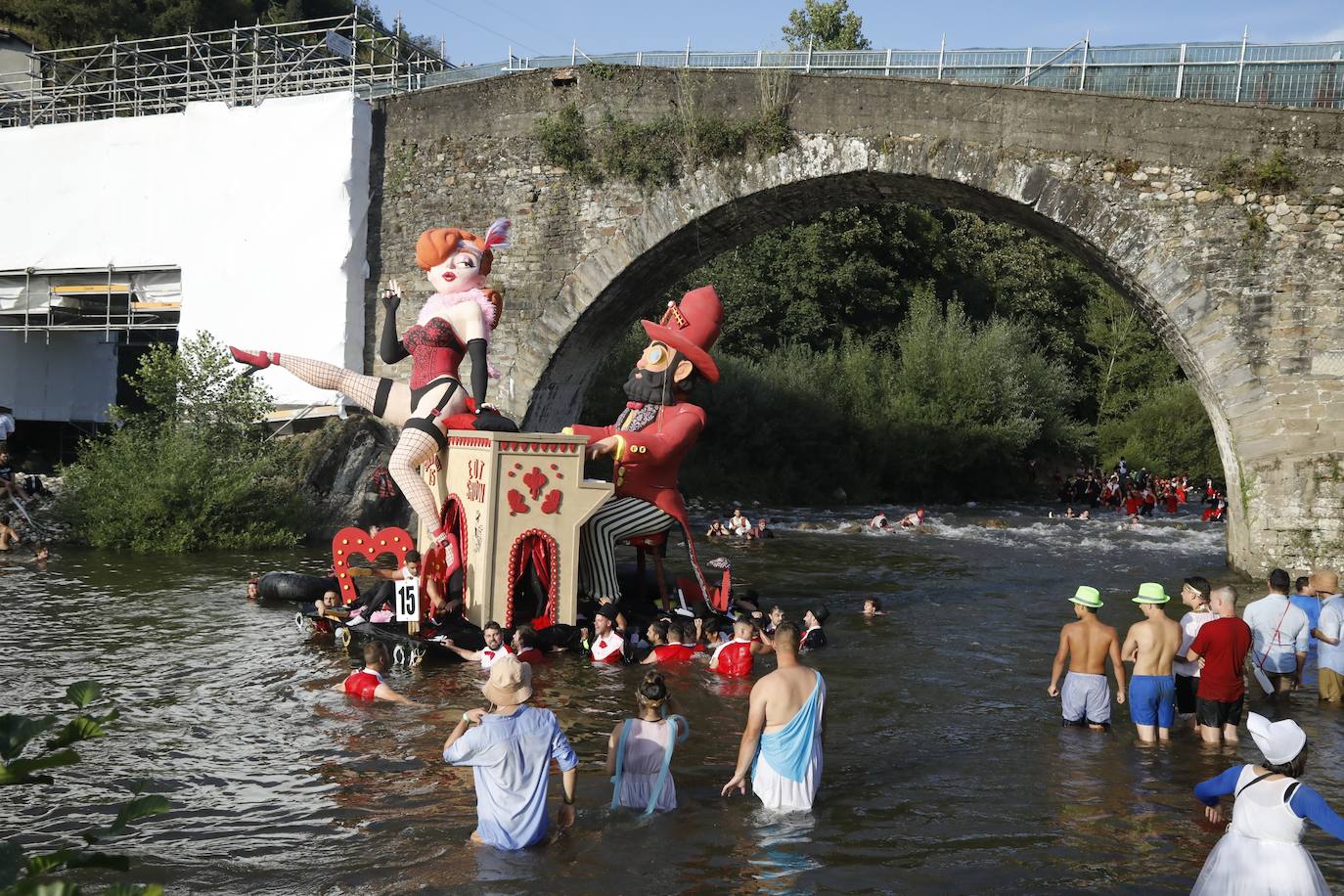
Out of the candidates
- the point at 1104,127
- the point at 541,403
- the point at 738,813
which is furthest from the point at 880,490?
the point at 738,813

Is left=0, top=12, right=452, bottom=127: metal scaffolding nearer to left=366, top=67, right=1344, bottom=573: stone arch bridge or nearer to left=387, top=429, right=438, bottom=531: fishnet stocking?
left=366, top=67, right=1344, bottom=573: stone arch bridge

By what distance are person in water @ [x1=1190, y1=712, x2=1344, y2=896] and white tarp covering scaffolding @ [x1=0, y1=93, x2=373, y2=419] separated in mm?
16506

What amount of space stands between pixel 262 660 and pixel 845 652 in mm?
5193

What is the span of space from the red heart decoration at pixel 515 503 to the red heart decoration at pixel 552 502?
0.17 m

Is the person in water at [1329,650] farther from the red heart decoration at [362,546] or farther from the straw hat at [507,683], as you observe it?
the red heart decoration at [362,546]

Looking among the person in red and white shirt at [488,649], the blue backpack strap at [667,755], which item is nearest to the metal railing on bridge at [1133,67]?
the person in red and white shirt at [488,649]

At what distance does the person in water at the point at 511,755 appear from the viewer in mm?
5699

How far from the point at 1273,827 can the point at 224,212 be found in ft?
63.4

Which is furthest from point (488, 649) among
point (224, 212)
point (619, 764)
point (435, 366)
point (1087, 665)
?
point (224, 212)

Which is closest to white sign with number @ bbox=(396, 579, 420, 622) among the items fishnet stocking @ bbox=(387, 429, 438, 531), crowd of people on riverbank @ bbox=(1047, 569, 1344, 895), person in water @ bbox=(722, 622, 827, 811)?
fishnet stocking @ bbox=(387, 429, 438, 531)

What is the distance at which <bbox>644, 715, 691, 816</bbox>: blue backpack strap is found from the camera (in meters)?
6.46

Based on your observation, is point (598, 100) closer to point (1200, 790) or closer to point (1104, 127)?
point (1104, 127)

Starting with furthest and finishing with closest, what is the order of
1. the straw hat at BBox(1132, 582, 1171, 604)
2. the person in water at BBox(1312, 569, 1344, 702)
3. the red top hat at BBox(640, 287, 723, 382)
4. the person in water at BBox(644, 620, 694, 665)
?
1. the red top hat at BBox(640, 287, 723, 382)
2. the person in water at BBox(644, 620, 694, 665)
3. the person in water at BBox(1312, 569, 1344, 702)
4. the straw hat at BBox(1132, 582, 1171, 604)

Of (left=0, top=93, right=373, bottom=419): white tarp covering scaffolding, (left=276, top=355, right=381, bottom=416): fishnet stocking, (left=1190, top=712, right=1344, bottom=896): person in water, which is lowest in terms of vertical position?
(left=1190, top=712, right=1344, bottom=896): person in water
